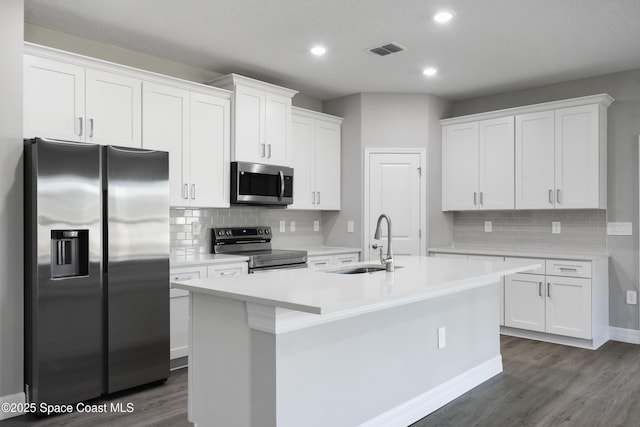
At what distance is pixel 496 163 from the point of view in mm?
5320

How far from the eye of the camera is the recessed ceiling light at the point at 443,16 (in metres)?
3.38

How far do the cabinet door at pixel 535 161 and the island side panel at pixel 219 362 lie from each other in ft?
12.7

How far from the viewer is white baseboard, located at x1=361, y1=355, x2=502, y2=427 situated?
273 cm

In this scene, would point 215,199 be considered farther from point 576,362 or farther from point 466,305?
point 576,362

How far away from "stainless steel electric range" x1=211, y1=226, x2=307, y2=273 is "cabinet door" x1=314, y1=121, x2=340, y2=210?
2.70 ft

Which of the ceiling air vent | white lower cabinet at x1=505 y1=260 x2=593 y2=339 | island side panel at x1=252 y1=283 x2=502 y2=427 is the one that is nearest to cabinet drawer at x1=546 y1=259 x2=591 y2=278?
white lower cabinet at x1=505 y1=260 x2=593 y2=339

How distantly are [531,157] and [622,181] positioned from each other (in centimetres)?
88

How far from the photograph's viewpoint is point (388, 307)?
8.82 ft

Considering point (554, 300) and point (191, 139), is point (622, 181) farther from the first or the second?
point (191, 139)

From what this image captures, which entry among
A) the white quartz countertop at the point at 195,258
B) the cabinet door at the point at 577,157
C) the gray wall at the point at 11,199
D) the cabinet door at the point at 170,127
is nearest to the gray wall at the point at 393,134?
the cabinet door at the point at 577,157

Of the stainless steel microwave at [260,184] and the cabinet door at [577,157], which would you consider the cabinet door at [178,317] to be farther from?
the cabinet door at [577,157]

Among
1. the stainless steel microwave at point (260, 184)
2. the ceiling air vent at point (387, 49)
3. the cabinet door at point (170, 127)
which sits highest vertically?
the ceiling air vent at point (387, 49)

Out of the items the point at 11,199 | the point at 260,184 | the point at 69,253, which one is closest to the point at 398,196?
the point at 260,184

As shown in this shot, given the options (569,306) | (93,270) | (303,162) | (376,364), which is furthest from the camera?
(303,162)
